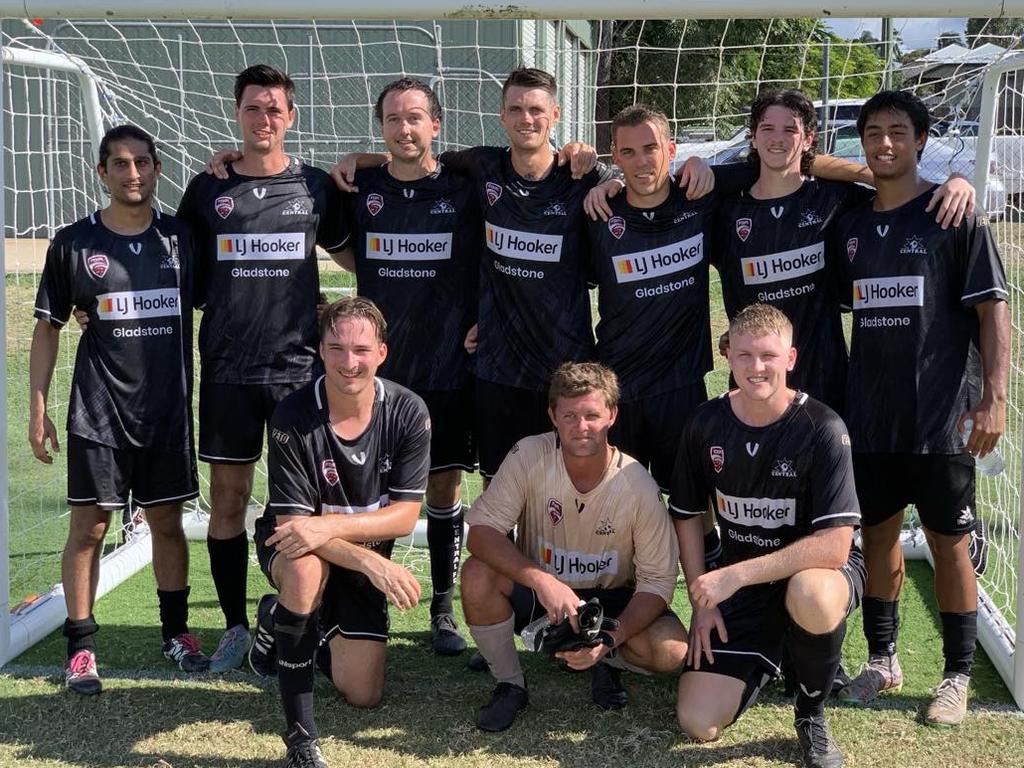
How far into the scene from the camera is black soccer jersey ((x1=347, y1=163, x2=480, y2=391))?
408 centimetres

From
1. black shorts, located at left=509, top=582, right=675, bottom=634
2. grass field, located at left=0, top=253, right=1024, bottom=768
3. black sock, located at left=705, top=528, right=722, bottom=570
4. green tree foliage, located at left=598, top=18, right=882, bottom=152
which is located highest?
green tree foliage, located at left=598, top=18, right=882, bottom=152

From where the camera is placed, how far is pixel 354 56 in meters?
11.7

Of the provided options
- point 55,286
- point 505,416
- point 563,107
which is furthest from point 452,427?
point 563,107

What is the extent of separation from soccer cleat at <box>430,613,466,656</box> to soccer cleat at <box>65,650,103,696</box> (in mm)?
1164

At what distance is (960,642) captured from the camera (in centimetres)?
361

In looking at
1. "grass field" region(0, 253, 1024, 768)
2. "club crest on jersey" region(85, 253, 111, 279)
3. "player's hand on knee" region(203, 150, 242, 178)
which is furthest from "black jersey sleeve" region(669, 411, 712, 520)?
"club crest on jersey" region(85, 253, 111, 279)

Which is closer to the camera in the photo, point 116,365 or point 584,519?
point 584,519

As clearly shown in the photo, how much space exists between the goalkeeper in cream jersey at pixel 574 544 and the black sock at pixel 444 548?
0.67 metres

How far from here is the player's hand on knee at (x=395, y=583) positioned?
3311 mm

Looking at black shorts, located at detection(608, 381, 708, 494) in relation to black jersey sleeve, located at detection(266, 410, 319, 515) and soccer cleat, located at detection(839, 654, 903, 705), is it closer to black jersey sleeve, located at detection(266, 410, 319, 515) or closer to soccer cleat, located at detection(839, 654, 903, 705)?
soccer cleat, located at detection(839, 654, 903, 705)

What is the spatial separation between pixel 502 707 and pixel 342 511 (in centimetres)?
79

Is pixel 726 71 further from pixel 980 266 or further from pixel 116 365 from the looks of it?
pixel 116 365

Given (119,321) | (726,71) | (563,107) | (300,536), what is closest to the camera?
(300,536)

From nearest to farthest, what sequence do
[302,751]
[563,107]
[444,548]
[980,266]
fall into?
[302,751], [980,266], [444,548], [563,107]
